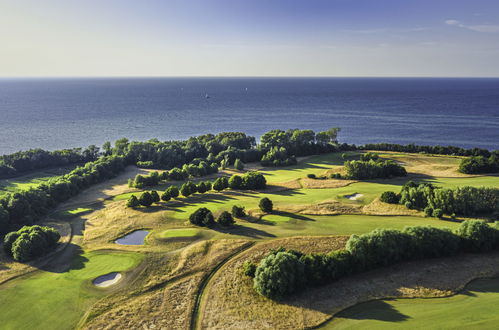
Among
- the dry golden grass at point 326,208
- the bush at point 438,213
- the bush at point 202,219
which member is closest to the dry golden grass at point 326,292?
the bush at point 438,213

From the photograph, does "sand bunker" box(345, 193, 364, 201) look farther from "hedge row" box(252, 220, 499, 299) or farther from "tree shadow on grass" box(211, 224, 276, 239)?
"tree shadow on grass" box(211, 224, 276, 239)

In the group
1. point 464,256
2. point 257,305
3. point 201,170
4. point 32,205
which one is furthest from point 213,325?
point 201,170

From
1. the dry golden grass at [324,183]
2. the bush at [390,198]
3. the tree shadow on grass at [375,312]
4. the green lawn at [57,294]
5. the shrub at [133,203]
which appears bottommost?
the green lawn at [57,294]

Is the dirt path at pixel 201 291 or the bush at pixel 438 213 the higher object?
the bush at pixel 438 213

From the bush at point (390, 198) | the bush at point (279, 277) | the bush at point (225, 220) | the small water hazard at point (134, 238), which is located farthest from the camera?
the bush at point (390, 198)

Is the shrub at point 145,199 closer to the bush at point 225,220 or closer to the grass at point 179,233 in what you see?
the grass at point 179,233

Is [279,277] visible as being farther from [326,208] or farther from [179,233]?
[326,208]

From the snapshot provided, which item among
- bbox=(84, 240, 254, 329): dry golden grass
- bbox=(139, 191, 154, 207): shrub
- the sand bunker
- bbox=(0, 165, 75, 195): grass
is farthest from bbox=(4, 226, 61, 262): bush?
the sand bunker
